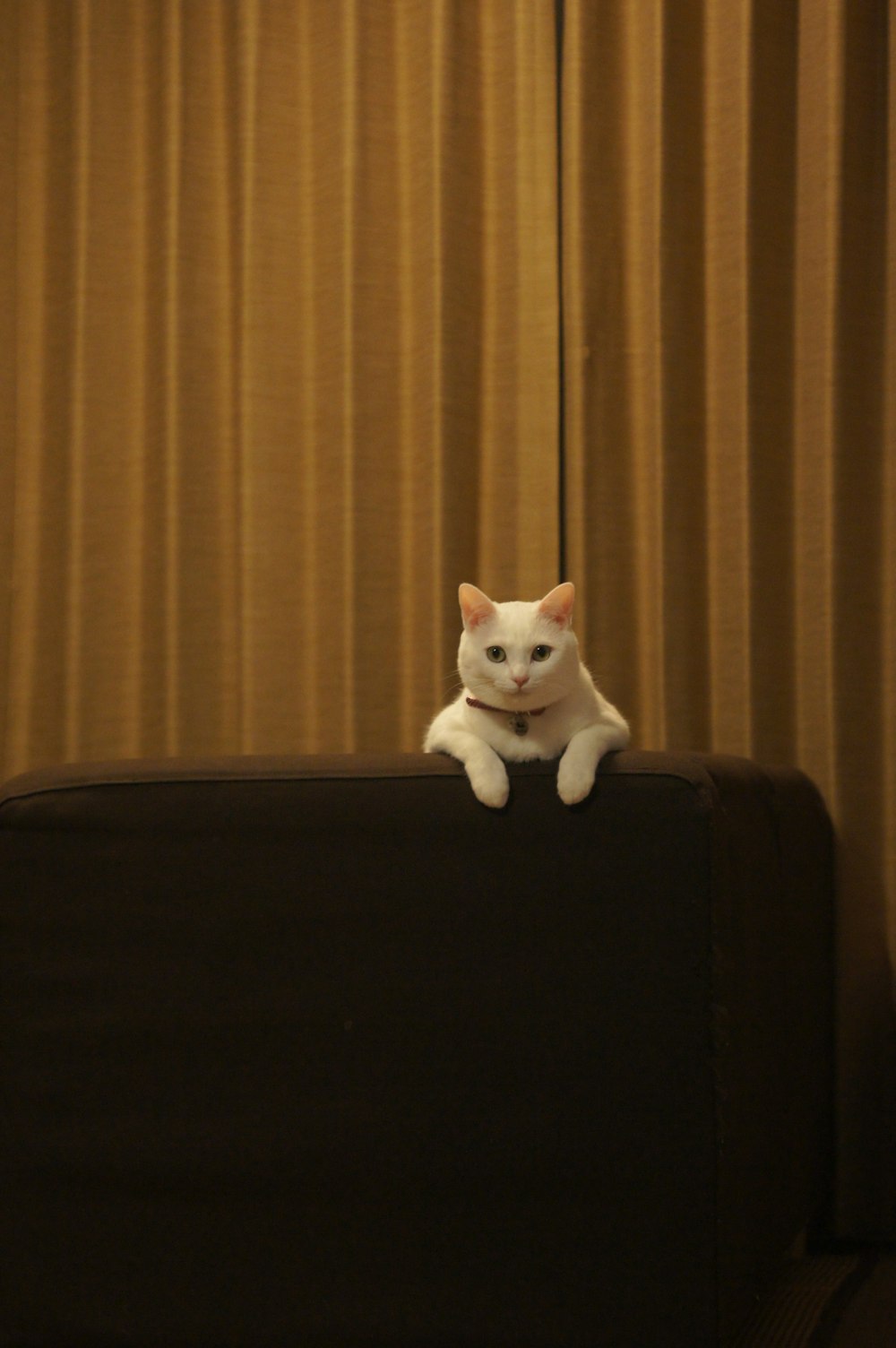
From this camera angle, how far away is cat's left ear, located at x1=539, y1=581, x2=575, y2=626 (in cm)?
120

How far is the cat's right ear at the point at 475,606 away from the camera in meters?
1.21

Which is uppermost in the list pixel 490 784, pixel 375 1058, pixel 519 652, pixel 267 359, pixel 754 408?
pixel 267 359

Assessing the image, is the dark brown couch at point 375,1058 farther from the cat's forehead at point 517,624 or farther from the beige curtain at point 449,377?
the beige curtain at point 449,377

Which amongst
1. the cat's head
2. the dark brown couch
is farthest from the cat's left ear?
the dark brown couch

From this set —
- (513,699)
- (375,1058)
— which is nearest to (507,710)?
(513,699)

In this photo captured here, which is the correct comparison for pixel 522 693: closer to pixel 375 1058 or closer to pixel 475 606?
pixel 475 606

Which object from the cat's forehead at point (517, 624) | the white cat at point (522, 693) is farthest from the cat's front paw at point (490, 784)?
the cat's forehead at point (517, 624)

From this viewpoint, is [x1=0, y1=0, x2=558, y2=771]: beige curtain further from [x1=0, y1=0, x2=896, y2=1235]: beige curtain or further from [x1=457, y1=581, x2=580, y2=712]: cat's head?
[x1=457, y1=581, x2=580, y2=712]: cat's head

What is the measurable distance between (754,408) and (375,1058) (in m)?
1.12

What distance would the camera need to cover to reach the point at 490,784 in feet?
3.53

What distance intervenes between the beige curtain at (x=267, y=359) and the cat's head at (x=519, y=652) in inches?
24.8

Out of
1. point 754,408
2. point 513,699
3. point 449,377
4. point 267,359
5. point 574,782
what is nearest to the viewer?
point 574,782

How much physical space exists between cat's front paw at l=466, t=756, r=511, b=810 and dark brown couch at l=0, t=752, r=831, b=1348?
15 millimetres

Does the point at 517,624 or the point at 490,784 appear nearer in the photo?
the point at 490,784
